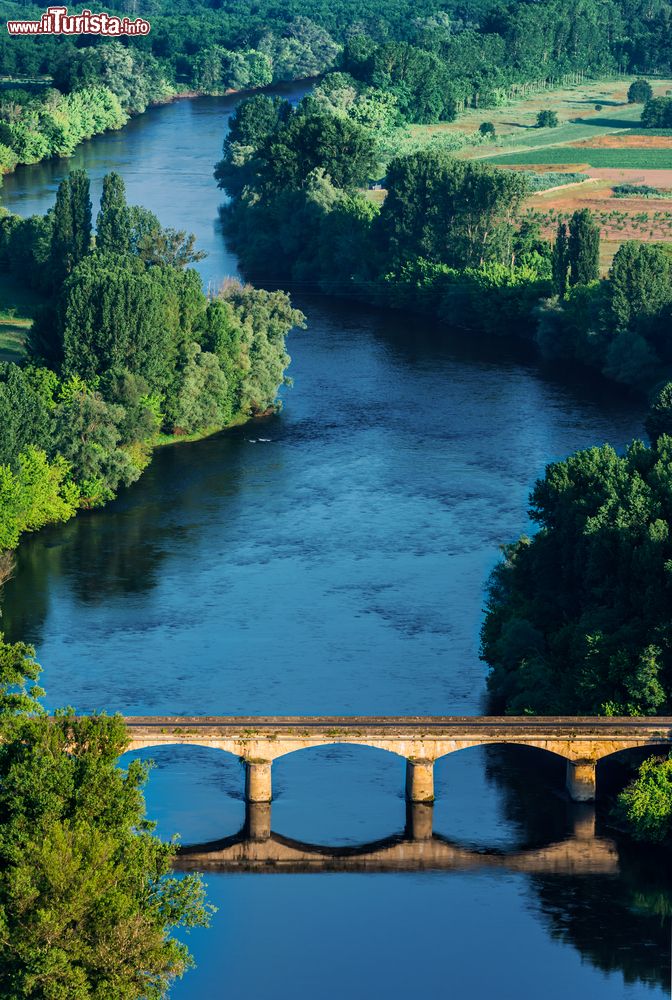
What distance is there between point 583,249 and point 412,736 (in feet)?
267

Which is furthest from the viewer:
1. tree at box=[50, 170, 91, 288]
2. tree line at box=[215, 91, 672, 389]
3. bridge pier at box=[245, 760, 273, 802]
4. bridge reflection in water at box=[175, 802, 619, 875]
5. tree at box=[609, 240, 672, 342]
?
tree at box=[50, 170, 91, 288]

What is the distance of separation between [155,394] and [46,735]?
6647cm

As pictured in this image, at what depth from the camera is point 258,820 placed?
9150cm

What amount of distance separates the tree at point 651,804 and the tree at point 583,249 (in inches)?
3200

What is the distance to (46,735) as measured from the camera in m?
77.5

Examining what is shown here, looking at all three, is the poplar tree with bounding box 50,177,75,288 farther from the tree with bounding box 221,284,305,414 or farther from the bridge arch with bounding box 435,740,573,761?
the bridge arch with bounding box 435,740,573,761

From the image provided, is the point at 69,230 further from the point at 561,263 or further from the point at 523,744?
the point at 523,744

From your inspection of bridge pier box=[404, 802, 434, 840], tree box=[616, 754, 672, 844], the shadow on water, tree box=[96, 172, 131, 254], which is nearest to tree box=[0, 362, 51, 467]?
the shadow on water

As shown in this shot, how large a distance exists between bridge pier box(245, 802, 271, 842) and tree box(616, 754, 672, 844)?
47.6 ft

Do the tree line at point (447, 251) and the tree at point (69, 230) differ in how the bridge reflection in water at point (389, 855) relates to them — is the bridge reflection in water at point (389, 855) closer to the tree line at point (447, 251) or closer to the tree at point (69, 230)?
the tree line at point (447, 251)

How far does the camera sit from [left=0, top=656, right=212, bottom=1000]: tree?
72.8 meters

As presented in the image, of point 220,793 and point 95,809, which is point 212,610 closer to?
point 220,793

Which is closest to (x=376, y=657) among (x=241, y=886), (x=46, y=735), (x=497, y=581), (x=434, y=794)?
(x=497, y=581)

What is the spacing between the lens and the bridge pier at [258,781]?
301 ft
